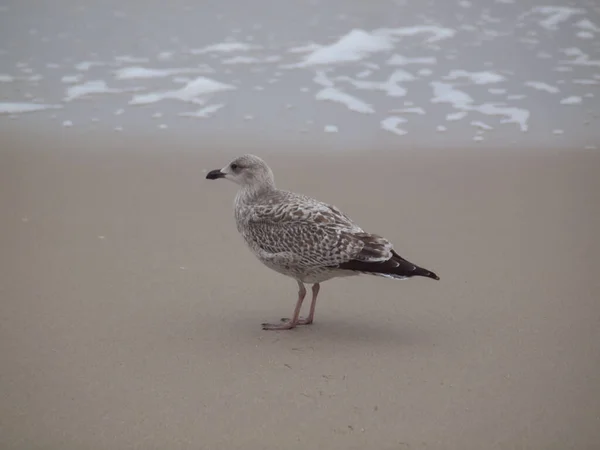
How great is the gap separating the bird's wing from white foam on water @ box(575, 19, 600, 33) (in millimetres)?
5156

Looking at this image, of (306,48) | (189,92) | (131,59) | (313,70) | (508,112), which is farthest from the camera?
(306,48)

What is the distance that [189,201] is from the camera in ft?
22.8

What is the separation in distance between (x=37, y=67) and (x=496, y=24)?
5.21m

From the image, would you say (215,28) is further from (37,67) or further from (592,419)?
(592,419)

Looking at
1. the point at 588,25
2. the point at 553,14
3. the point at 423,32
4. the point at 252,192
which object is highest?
the point at 553,14

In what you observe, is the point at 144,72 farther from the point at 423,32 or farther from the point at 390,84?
the point at 423,32

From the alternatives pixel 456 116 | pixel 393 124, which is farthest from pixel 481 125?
pixel 393 124

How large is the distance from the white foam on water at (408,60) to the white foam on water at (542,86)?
114 centimetres

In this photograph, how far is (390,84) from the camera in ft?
31.2

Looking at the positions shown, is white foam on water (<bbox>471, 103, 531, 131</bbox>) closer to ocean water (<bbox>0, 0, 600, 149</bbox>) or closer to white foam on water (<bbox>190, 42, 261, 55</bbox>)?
ocean water (<bbox>0, 0, 600, 149</bbox>)

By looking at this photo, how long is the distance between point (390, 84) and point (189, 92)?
2253mm

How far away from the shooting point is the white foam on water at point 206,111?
8875 mm

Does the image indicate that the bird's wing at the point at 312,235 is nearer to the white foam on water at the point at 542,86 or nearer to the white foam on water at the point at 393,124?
the white foam on water at the point at 393,124

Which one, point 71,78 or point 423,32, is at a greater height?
point 423,32
